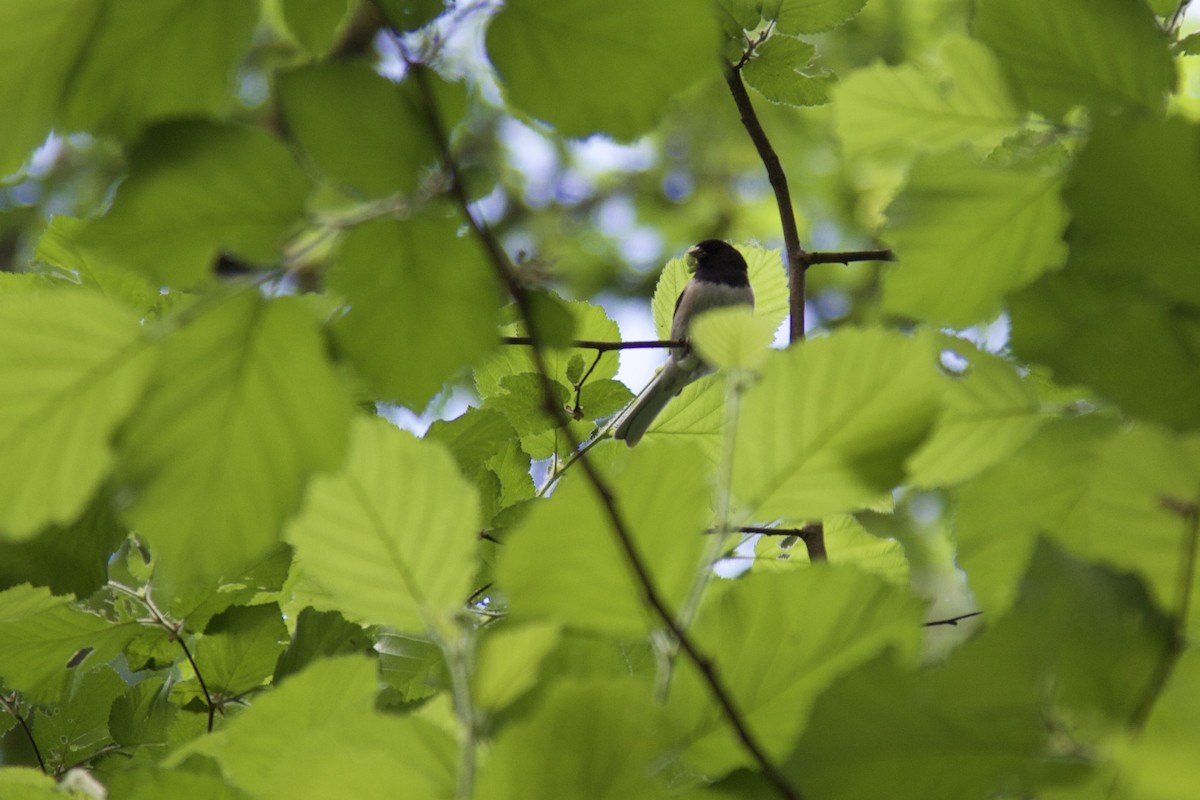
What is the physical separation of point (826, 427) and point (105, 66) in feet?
1.37

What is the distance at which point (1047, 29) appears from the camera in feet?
2.19

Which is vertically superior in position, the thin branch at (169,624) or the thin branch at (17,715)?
the thin branch at (169,624)

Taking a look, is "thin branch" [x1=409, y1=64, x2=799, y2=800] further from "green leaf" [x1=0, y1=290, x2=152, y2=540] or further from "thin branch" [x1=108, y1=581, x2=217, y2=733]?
"thin branch" [x1=108, y1=581, x2=217, y2=733]

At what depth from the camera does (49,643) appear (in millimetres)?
1173

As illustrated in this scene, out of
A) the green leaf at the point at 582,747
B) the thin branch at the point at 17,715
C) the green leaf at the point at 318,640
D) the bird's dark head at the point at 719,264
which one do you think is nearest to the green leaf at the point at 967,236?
the green leaf at the point at 582,747

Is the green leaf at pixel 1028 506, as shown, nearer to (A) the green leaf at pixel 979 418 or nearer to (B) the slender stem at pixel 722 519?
(A) the green leaf at pixel 979 418

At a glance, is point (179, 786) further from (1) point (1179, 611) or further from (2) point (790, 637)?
(1) point (1179, 611)

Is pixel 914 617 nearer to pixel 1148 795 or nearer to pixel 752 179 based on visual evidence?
pixel 1148 795

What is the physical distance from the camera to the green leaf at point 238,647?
3.99ft

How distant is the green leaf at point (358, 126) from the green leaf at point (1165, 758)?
1.36 feet

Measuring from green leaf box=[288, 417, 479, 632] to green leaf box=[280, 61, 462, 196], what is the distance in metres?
0.14

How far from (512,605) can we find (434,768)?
0.27 feet

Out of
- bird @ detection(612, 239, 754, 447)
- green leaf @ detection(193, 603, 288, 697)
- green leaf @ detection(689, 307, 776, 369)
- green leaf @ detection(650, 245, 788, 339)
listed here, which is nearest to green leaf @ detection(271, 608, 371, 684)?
green leaf @ detection(193, 603, 288, 697)

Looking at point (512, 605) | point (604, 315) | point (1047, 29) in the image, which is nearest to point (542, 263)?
point (512, 605)
